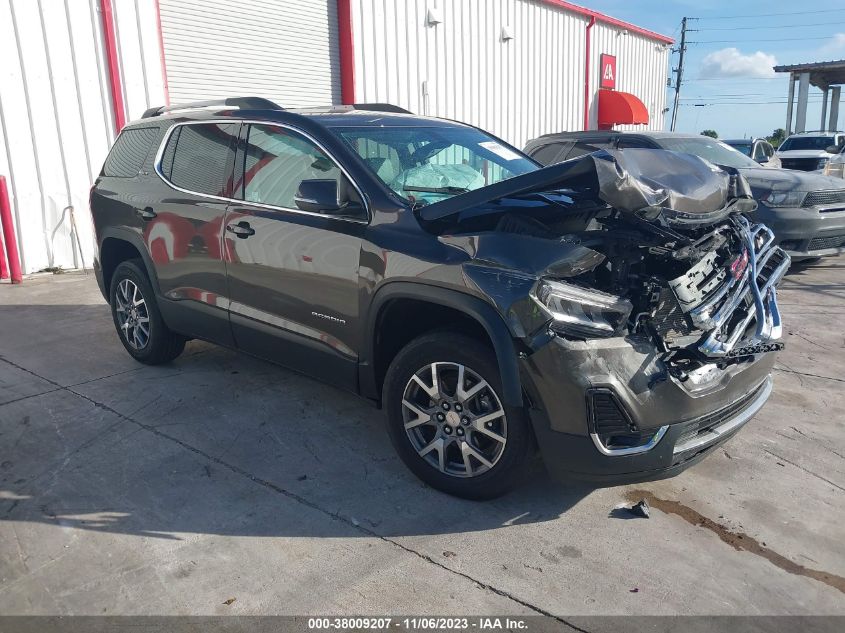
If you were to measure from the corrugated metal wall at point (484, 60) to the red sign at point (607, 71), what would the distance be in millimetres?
257

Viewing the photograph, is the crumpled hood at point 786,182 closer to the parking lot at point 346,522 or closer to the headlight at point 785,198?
the headlight at point 785,198

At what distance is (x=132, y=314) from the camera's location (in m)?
5.35

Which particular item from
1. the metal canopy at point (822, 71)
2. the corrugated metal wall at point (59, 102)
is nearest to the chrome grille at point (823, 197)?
the corrugated metal wall at point (59, 102)

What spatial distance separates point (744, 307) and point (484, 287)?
1331 millimetres

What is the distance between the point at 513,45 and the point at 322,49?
19.3 feet

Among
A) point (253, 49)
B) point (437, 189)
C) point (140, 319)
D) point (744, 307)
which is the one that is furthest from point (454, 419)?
point (253, 49)

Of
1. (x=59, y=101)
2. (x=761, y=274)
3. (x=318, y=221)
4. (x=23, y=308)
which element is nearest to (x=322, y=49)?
(x=59, y=101)

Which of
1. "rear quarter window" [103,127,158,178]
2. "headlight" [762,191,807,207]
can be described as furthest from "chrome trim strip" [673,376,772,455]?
"headlight" [762,191,807,207]

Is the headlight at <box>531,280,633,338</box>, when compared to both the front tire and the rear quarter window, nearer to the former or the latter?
the front tire

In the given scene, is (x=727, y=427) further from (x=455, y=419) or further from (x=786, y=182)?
(x=786, y=182)

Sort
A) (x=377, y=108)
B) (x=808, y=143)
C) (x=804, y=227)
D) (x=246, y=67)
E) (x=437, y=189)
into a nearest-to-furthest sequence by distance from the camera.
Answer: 1. (x=437, y=189)
2. (x=377, y=108)
3. (x=804, y=227)
4. (x=246, y=67)
5. (x=808, y=143)

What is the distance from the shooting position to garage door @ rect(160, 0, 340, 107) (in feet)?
34.7

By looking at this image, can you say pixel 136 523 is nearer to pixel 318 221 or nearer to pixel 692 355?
pixel 318 221

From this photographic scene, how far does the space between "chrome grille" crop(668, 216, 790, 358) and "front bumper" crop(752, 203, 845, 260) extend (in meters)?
4.55
